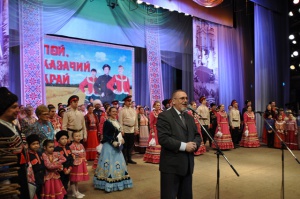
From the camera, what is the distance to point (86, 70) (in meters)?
9.16

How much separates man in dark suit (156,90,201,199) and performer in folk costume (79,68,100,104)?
258 inches

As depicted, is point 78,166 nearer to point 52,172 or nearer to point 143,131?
point 52,172

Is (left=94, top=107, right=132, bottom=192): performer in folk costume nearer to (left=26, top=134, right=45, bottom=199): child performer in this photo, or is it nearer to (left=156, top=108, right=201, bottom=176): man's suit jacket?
(left=26, top=134, right=45, bottom=199): child performer

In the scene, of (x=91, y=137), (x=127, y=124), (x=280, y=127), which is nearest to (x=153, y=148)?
(x=127, y=124)

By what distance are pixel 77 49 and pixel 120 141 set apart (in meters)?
5.43

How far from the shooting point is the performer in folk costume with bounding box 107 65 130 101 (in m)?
9.71

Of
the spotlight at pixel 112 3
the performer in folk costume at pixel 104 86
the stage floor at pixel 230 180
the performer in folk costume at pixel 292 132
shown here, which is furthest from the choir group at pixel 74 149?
the performer in folk costume at pixel 292 132

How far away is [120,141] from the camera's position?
169 inches

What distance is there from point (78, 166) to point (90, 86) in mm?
5422

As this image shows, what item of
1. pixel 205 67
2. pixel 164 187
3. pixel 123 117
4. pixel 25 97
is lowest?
pixel 164 187

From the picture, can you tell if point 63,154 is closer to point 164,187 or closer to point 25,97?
point 164,187

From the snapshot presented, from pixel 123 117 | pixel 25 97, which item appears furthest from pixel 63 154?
pixel 25 97

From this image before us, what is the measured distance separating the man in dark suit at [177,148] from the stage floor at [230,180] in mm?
1297

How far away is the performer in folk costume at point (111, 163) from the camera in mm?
4230
